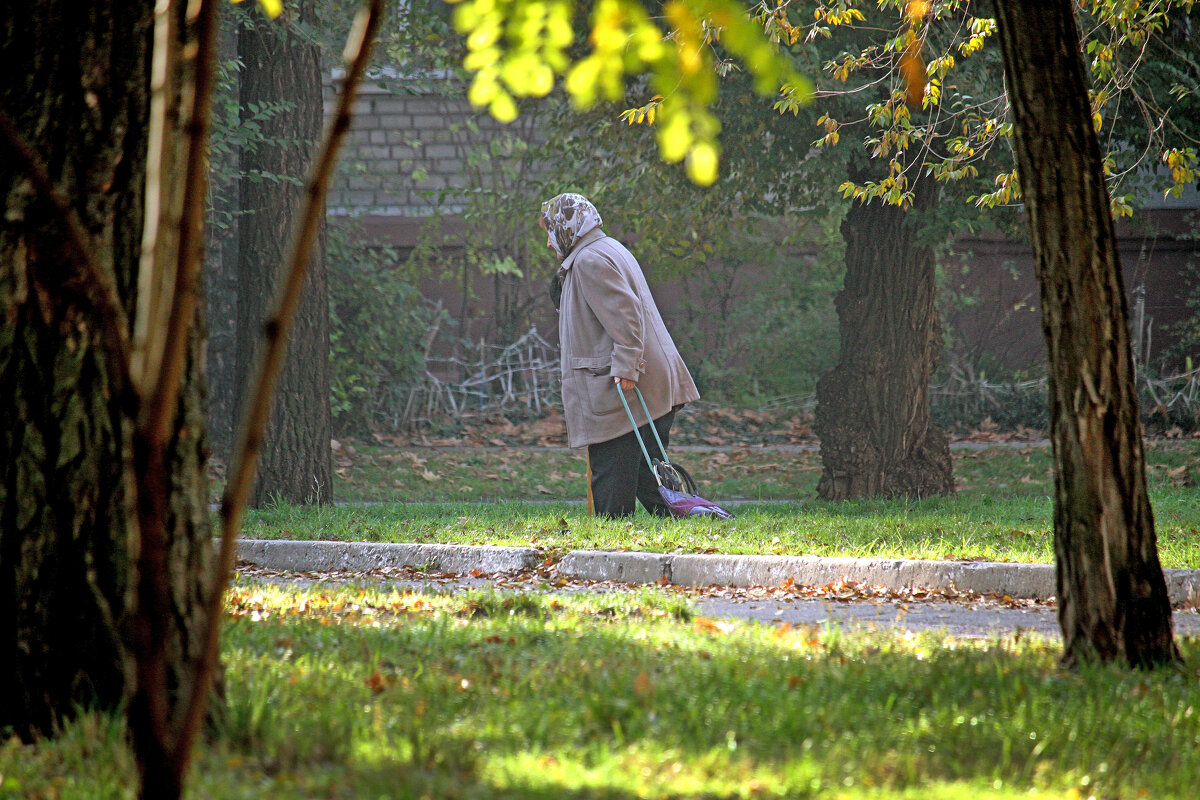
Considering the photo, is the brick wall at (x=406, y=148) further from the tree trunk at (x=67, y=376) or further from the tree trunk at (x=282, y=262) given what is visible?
the tree trunk at (x=67, y=376)

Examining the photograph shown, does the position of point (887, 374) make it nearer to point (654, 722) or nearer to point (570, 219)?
point (570, 219)

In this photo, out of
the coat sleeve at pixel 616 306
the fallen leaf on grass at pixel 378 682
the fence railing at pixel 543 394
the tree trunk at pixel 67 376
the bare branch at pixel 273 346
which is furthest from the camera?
the fence railing at pixel 543 394

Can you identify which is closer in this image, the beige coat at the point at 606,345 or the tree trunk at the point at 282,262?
the beige coat at the point at 606,345

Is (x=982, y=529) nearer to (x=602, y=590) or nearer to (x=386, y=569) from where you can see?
(x=602, y=590)

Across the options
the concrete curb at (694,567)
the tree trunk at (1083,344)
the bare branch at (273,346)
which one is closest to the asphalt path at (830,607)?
the concrete curb at (694,567)

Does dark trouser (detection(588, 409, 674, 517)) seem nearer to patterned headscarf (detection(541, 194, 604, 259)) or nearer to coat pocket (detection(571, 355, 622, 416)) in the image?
coat pocket (detection(571, 355, 622, 416))

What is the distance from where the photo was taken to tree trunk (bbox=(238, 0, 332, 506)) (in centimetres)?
926

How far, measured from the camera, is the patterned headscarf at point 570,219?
27.1 ft

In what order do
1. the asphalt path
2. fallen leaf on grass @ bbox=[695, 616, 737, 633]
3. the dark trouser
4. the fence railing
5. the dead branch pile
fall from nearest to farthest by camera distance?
fallen leaf on grass @ bbox=[695, 616, 737, 633]
the asphalt path
the dark trouser
the fence railing
the dead branch pile

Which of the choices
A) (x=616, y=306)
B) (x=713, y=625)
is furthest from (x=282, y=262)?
(x=713, y=625)

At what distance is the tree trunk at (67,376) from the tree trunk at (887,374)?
7.69m

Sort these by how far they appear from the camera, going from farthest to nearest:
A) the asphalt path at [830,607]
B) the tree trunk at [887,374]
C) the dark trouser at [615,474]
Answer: the tree trunk at [887,374]
the dark trouser at [615,474]
the asphalt path at [830,607]

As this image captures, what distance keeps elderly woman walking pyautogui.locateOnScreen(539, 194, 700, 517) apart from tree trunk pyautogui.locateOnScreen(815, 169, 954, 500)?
74.8 inches

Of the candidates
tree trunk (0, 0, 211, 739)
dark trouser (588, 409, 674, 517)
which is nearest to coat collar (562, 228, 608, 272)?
dark trouser (588, 409, 674, 517)
